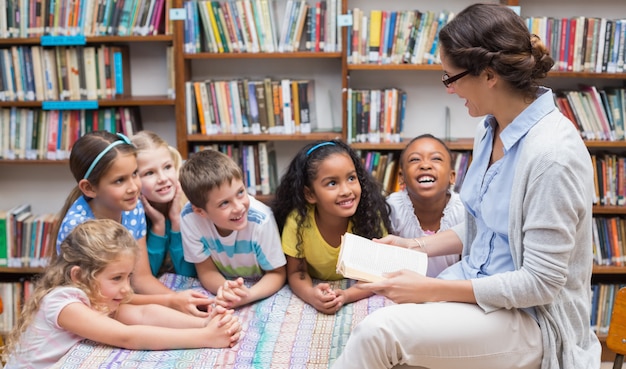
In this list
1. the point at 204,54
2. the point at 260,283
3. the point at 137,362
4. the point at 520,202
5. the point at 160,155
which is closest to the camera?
the point at 520,202

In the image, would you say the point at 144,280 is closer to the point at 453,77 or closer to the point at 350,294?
the point at 350,294

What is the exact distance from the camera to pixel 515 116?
162cm

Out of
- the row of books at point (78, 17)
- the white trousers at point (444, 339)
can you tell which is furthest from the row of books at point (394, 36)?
the white trousers at point (444, 339)

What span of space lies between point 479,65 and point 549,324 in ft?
2.02

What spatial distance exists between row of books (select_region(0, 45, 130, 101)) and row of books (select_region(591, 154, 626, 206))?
7.96ft

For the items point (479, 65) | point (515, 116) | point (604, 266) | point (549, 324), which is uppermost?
point (479, 65)

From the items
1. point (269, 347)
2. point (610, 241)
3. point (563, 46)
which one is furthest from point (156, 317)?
point (610, 241)

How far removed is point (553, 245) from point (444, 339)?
0.31 metres

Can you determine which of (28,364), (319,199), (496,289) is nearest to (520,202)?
(496,289)

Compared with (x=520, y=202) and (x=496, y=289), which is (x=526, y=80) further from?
(x=496, y=289)

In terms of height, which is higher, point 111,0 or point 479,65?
point 111,0

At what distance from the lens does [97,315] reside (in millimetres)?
1871

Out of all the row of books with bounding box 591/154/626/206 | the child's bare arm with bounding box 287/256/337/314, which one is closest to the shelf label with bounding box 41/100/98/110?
the child's bare arm with bounding box 287/256/337/314

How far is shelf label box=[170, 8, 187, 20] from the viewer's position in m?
3.21
